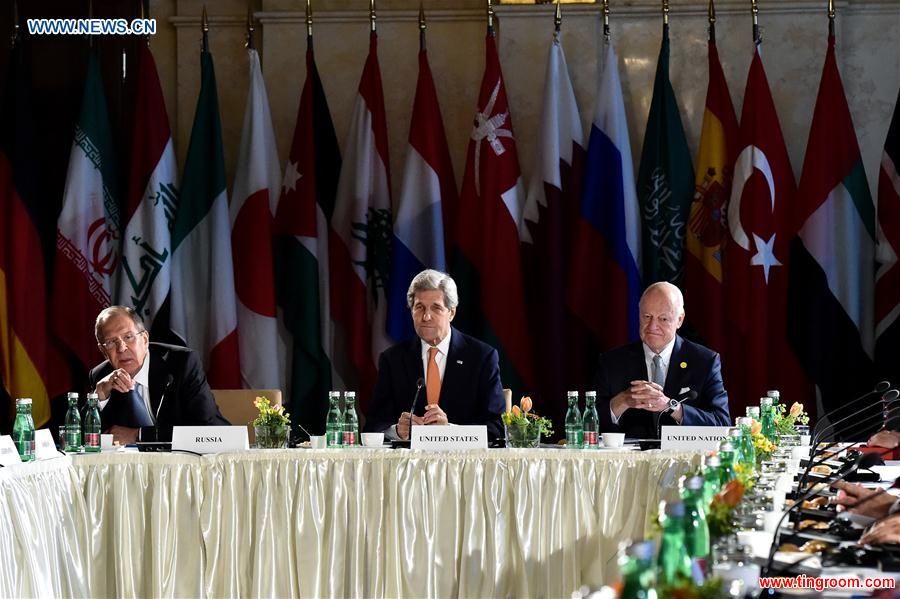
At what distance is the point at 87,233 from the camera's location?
23.2 ft

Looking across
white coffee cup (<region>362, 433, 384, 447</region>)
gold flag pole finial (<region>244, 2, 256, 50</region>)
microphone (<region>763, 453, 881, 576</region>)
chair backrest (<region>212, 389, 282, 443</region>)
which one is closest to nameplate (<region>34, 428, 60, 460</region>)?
white coffee cup (<region>362, 433, 384, 447</region>)

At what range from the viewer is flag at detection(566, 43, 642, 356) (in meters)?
6.97

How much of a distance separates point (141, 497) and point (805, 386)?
3.80 m

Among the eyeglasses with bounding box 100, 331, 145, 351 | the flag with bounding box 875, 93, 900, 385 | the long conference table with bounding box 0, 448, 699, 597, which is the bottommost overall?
the long conference table with bounding box 0, 448, 699, 597

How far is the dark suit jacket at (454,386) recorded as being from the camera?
5398 millimetres

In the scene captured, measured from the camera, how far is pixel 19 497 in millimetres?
4035

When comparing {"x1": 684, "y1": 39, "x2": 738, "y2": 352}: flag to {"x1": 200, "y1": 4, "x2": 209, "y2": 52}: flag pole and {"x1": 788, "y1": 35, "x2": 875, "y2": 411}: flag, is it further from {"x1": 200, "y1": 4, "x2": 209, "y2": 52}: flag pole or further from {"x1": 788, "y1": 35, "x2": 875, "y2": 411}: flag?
{"x1": 200, "y1": 4, "x2": 209, "y2": 52}: flag pole

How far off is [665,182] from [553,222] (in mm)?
643

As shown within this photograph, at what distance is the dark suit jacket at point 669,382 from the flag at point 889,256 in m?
1.70

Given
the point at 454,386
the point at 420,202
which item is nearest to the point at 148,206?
the point at 420,202

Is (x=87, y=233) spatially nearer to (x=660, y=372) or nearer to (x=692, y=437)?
(x=660, y=372)

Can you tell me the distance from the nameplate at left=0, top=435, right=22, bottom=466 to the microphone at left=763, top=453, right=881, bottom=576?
2354 mm

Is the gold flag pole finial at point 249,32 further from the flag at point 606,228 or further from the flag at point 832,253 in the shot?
the flag at point 832,253

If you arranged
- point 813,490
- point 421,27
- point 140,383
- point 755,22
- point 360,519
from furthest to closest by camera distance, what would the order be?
Result: point 421,27 < point 755,22 < point 140,383 < point 360,519 < point 813,490
